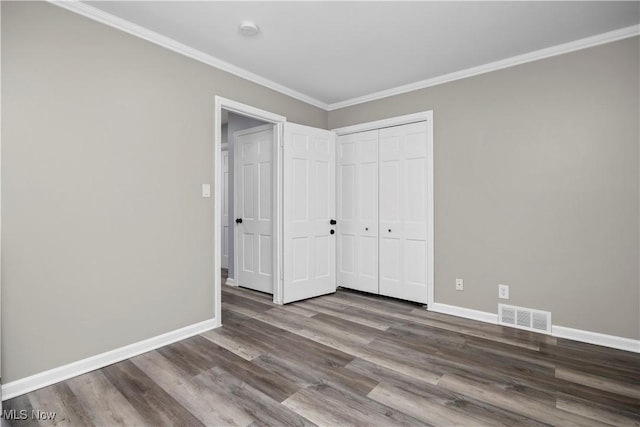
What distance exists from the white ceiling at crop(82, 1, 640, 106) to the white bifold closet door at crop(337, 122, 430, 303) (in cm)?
93

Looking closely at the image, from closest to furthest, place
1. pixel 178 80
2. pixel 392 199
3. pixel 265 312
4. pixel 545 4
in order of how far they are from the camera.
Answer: pixel 545 4 < pixel 178 80 < pixel 265 312 < pixel 392 199

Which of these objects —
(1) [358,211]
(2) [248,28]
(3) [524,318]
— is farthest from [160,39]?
(3) [524,318]

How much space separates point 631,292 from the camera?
8.64 feet

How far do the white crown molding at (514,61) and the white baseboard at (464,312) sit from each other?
248 centimetres

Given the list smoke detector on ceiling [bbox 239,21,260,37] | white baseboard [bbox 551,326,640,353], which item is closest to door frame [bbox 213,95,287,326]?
smoke detector on ceiling [bbox 239,21,260,37]

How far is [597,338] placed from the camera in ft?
9.04

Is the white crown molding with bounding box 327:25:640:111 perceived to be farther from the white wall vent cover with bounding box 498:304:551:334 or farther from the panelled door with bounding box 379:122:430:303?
the white wall vent cover with bounding box 498:304:551:334

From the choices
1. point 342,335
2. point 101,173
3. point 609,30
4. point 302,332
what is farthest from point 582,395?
point 101,173

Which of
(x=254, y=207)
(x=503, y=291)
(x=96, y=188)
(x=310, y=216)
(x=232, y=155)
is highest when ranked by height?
(x=232, y=155)

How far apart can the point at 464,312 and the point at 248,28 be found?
11.2ft

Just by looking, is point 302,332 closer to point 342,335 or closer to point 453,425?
point 342,335

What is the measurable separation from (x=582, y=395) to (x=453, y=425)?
96cm

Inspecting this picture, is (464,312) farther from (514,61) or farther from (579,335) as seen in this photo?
(514,61)

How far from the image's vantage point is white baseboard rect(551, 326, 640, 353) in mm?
2625
